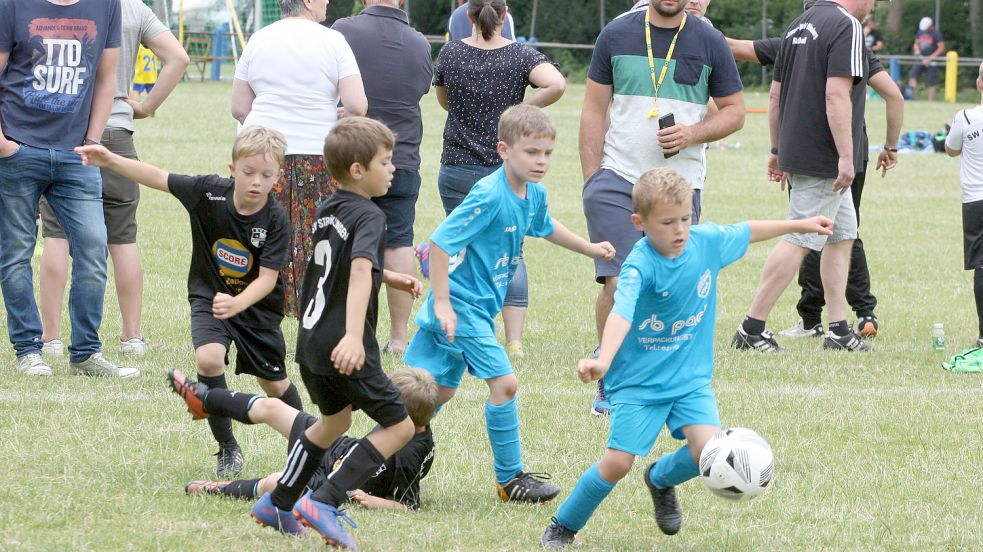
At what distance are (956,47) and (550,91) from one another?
37873 mm

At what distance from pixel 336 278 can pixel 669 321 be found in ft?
3.84

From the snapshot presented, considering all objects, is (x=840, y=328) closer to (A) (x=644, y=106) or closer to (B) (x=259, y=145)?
(A) (x=644, y=106)

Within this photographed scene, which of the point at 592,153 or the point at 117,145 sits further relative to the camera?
the point at 117,145

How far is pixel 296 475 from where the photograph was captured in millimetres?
4434

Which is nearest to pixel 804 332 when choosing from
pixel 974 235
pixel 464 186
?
pixel 974 235

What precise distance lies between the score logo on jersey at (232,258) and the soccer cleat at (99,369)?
200cm

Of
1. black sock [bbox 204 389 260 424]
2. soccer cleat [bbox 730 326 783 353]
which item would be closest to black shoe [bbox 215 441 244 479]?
black sock [bbox 204 389 260 424]

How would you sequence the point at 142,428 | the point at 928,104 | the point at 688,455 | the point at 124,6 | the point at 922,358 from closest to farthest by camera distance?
1. the point at 688,455
2. the point at 142,428
3. the point at 124,6
4. the point at 922,358
5. the point at 928,104

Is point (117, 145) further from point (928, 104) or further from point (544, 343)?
point (928, 104)

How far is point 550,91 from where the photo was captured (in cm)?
781

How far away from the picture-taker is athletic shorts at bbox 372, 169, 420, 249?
785cm

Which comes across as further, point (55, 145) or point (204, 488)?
point (55, 145)

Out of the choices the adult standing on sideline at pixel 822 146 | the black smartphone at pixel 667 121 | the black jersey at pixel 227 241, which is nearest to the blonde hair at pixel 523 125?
the black jersey at pixel 227 241

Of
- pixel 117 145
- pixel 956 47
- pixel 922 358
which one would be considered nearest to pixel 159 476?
pixel 117 145
